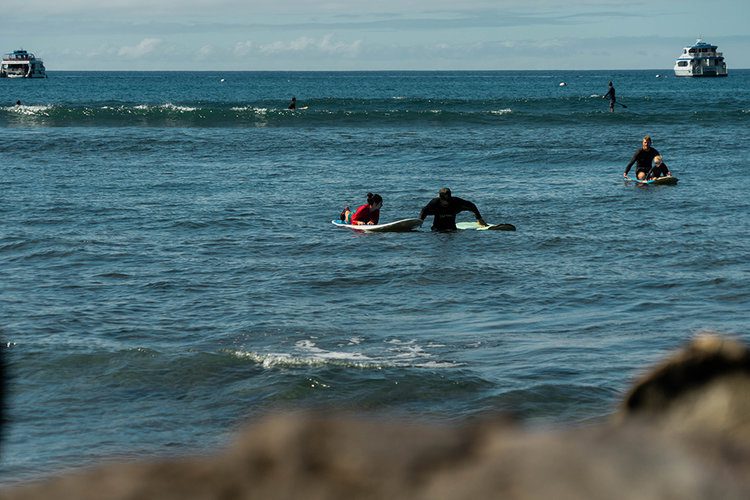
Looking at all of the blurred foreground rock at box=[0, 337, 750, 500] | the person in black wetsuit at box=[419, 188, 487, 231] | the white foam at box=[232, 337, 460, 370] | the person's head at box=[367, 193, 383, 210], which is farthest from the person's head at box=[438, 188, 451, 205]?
the blurred foreground rock at box=[0, 337, 750, 500]

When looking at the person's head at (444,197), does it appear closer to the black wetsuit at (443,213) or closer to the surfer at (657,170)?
the black wetsuit at (443,213)

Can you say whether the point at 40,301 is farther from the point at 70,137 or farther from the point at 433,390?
the point at 70,137

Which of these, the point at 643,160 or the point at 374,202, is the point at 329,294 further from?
the point at 643,160

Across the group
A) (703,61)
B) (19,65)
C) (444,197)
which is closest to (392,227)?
(444,197)

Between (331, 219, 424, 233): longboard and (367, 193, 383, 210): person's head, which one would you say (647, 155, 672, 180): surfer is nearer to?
(331, 219, 424, 233): longboard

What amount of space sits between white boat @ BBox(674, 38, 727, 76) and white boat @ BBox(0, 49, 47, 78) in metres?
104

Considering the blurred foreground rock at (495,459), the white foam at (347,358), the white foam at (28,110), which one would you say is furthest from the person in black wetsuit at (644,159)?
the white foam at (28,110)

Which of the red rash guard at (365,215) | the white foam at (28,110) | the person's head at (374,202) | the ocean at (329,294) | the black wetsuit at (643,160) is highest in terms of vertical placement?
the black wetsuit at (643,160)

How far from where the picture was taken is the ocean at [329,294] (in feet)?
32.6

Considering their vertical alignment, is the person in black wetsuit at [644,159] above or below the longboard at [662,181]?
above

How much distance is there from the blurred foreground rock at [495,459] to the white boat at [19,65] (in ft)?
616

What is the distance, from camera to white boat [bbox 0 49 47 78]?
17825cm

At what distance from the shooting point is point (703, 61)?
16362 centimetres

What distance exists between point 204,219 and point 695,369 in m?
21.9
